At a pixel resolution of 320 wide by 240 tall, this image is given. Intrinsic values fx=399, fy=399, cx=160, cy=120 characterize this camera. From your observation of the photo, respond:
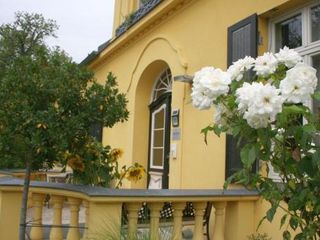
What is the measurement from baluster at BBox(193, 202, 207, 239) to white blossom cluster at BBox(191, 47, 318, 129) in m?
1.84

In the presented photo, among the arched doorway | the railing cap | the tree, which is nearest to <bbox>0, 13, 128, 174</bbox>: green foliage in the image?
the tree

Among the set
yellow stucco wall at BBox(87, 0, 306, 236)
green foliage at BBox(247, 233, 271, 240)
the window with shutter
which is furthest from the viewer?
yellow stucco wall at BBox(87, 0, 306, 236)

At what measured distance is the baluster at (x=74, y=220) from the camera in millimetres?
3492

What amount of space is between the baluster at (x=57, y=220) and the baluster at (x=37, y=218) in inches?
7.3

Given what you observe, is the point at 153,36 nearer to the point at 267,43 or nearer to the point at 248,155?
the point at 267,43

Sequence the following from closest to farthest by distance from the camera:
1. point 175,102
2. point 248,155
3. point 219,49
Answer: point 248,155 → point 219,49 → point 175,102

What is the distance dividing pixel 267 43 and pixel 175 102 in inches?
84.4

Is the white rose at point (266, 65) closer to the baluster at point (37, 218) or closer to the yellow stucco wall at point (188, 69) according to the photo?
the yellow stucco wall at point (188, 69)

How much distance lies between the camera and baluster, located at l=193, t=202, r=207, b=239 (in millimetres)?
3760

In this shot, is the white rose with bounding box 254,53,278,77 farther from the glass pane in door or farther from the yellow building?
the glass pane in door

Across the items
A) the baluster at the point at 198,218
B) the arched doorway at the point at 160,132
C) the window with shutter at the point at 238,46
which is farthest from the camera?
the arched doorway at the point at 160,132

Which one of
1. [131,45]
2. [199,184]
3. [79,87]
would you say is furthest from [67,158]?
[131,45]

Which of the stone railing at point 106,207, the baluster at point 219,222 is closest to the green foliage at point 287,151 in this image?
the stone railing at point 106,207

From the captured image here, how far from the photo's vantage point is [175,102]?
258 inches
